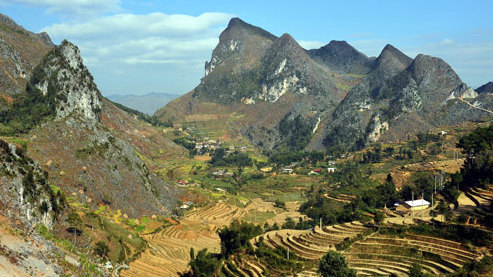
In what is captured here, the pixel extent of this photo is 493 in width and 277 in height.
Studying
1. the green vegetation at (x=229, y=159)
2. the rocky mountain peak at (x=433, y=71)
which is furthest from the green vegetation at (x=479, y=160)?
the rocky mountain peak at (x=433, y=71)

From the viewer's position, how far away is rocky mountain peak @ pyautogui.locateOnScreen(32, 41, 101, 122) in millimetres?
88375

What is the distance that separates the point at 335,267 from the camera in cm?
3778

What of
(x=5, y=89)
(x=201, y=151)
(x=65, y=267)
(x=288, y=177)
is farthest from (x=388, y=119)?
(x=65, y=267)

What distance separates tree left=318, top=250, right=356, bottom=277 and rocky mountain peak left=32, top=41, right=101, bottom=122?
61.9m

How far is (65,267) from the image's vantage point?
3103cm

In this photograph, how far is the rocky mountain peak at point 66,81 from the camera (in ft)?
290

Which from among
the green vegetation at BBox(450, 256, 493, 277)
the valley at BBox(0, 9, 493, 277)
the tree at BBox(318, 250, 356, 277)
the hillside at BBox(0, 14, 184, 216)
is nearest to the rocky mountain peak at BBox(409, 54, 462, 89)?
the valley at BBox(0, 9, 493, 277)

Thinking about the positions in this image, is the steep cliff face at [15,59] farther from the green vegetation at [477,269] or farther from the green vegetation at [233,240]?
the green vegetation at [477,269]

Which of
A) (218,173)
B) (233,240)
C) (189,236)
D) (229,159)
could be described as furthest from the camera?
(229,159)

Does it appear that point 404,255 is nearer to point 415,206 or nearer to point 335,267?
point 335,267

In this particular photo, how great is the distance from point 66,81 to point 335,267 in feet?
247

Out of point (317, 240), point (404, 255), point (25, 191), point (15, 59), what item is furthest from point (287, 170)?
point (25, 191)

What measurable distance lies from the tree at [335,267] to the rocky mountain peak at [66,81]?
61.9 m

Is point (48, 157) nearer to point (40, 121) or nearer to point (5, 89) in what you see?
point (40, 121)
